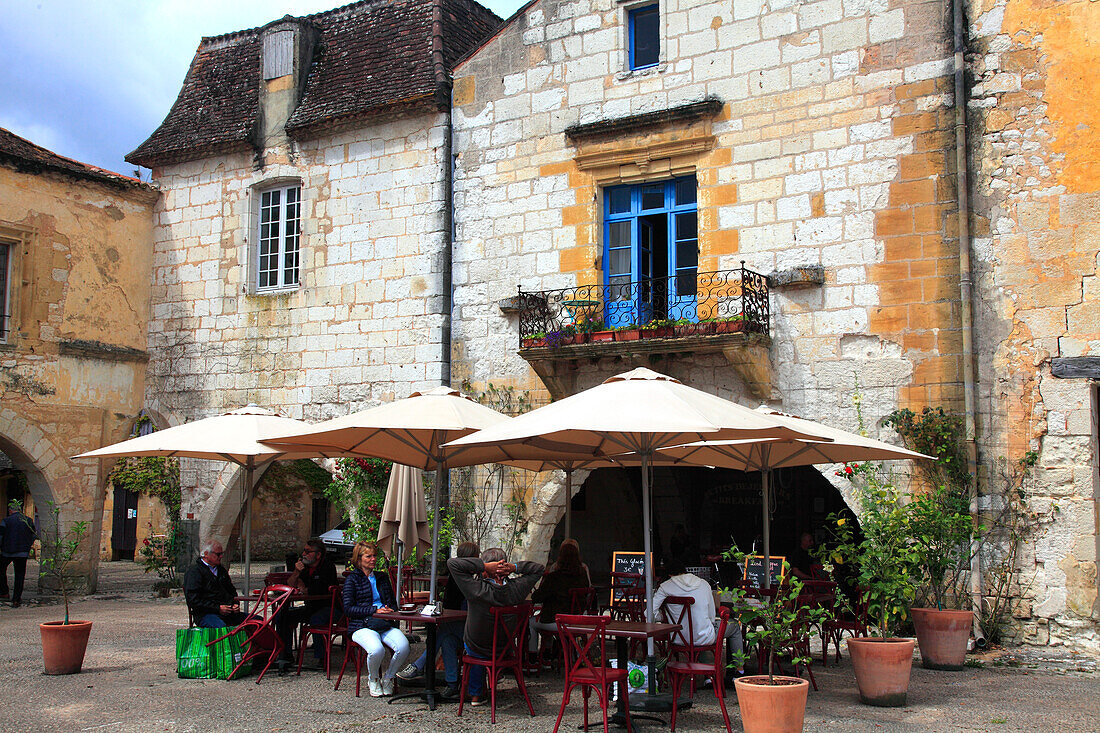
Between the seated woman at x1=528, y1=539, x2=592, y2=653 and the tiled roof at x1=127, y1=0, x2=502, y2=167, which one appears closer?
the seated woman at x1=528, y1=539, x2=592, y2=653

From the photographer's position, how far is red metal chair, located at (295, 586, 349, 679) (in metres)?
7.77

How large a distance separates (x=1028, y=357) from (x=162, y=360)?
36.8 feet

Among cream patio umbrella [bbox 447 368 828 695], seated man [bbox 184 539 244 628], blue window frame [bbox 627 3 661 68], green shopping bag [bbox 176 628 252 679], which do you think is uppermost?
blue window frame [bbox 627 3 661 68]

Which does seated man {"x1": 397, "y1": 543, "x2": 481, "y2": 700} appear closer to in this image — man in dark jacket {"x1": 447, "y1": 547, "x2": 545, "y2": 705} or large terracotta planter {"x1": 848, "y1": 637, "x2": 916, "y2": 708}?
man in dark jacket {"x1": 447, "y1": 547, "x2": 545, "y2": 705}

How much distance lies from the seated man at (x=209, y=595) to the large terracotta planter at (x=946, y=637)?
5.63 metres

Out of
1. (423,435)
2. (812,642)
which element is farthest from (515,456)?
(812,642)

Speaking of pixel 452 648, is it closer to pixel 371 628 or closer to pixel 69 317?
pixel 371 628

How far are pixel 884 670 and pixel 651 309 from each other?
17.0 ft

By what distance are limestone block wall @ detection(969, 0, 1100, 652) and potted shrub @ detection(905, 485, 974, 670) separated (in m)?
0.53

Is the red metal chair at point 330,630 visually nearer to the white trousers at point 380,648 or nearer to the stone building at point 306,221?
the white trousers at point 380,648

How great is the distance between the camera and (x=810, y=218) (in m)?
10.3

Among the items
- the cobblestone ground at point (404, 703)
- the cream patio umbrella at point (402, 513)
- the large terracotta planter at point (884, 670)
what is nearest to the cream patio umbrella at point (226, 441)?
the cream patio umbrella at point (402, 513)

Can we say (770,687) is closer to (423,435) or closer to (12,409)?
(423,435)

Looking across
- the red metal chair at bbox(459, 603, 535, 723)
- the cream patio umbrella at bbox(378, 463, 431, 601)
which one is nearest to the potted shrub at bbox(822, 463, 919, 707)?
the red metal chair at bbox(459, 603, 535, 723)
